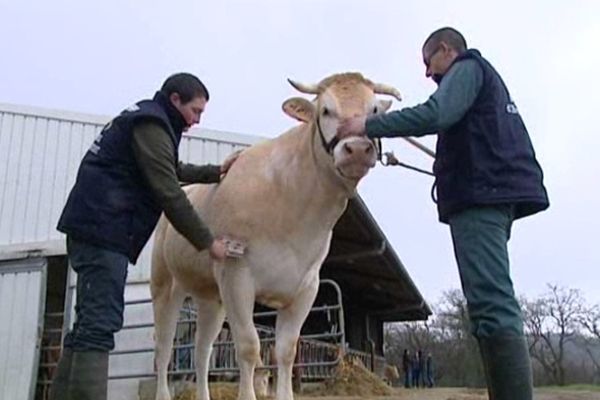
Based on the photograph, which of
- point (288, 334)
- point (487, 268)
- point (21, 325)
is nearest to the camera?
point (487, 268)

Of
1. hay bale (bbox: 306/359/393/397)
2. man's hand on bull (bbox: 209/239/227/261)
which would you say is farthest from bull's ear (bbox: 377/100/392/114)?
hay bale (bbox: 306/359/393/397)

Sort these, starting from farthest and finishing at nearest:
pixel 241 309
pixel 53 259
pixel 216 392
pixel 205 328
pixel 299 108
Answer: pixel 53 259, pixel 216 392, pixel 205 328, pixel 299 108, pixel 241 309

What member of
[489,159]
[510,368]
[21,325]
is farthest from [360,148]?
[21,325]

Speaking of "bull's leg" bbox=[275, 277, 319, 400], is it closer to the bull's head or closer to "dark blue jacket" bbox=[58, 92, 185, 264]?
the bull's head

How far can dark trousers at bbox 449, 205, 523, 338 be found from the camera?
2.89 meters

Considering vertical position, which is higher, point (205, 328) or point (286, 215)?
point (286, 215)

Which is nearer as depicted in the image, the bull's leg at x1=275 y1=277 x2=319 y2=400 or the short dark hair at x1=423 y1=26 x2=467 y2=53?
the short dark hair at x1=423 y1=26 x2=467 y2=53

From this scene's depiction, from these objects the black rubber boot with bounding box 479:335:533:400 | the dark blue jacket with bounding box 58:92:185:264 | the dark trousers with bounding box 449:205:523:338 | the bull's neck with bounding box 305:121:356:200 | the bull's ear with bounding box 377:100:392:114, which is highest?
the bull's ear with bounding box 377:100:392:114

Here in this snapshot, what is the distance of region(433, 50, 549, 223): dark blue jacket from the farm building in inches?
227

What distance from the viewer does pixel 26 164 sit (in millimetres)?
12555

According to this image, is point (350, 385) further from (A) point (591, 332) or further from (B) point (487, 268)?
(A) point (591, 332)

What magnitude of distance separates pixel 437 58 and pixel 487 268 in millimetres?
1055

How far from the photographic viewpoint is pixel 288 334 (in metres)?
4.84

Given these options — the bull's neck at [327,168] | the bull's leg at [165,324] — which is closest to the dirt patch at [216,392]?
the bull's leg at [165,324]
